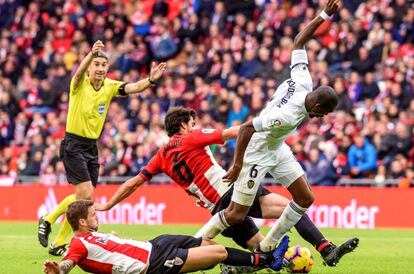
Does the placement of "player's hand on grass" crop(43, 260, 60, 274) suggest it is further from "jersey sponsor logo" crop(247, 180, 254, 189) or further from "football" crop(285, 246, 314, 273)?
"football" crop(285, 246, 314, 273)

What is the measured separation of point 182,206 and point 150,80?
8.39m

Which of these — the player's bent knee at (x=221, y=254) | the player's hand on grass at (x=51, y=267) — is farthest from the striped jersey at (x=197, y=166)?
the player's hand on grass at (x=51, y=267)

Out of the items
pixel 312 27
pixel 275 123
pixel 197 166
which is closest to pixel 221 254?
pixel 275 123

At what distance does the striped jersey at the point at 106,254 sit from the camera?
938cm

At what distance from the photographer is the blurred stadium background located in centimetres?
2114

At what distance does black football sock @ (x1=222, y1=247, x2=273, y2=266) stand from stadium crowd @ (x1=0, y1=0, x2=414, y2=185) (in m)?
10.5

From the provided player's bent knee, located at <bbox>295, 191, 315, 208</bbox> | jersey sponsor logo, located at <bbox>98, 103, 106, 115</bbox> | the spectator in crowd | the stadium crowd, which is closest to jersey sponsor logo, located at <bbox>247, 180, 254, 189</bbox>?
player's bent knee, located at <bbox>295, 191, 315, 208</bbox>

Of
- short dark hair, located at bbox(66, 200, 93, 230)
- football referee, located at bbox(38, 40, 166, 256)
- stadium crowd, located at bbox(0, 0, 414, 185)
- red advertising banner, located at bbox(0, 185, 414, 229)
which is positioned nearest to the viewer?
short dark hair, located at bbox(66, 200, 93, 230)

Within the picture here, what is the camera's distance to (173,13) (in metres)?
28.1

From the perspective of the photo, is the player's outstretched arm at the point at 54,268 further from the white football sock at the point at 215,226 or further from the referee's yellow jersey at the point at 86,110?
the referee's yellow jersey at the point at 86,110

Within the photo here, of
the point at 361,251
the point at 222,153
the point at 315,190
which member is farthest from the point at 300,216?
the point at 222,153

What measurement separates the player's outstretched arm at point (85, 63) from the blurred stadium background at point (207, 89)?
27.0ft

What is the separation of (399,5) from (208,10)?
5583 mm

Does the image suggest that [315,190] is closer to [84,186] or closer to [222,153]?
[222,153]
